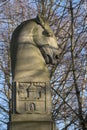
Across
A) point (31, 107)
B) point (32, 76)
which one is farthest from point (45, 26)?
point (31, 107)

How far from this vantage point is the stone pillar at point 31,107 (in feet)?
26.9

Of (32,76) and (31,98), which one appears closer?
(31,98)

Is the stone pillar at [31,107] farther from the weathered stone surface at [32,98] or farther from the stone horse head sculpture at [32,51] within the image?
the stone horse head sculpture at [32,51]

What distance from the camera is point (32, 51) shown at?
8578mm

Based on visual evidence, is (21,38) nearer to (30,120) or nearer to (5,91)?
(30,120)

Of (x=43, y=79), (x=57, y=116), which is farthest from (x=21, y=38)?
(x=57, y=116)

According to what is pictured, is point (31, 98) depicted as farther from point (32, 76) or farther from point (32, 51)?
point (32, 51)

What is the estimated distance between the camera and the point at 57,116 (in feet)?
51.2

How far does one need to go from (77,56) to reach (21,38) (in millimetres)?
5993

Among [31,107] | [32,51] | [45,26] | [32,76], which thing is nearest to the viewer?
[31,107]

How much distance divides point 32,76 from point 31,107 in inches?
22.1

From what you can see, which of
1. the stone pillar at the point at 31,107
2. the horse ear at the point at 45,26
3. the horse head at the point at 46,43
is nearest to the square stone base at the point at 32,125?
the stone pillar at the point at 31,107

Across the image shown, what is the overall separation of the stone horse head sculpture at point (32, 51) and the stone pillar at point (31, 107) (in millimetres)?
154

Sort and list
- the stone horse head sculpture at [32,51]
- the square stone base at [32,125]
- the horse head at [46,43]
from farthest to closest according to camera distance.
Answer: the horse head at [46,43] → the stone horse head sculpture at [32,51] → the square stone base at [32,125]
